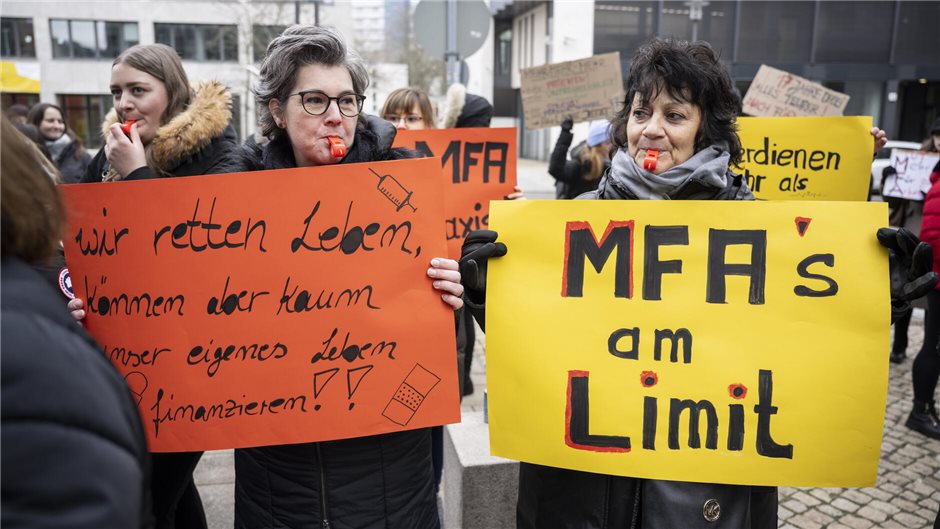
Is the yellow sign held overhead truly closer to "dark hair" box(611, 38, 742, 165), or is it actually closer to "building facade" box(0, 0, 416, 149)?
Result: "building facade" box(0, 0, 416, 149)

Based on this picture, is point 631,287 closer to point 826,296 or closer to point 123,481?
point 826,296

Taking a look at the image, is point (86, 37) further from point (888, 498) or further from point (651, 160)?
point (888, 498)

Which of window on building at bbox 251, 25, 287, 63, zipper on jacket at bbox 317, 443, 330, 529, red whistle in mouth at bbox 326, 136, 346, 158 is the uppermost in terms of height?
window on building at bbox 251, 25, 287, 63

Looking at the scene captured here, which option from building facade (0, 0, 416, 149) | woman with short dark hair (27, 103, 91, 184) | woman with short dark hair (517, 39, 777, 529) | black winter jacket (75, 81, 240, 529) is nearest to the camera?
woman with short dark hair (517, 39, 777, 529)

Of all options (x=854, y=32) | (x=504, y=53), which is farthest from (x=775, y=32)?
(x=504, y=53)

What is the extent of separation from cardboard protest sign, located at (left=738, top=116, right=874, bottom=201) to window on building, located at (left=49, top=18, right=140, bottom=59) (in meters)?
33.2

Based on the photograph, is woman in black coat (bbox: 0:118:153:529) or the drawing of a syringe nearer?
woman in black coat (bbox: 0:118:153:529)

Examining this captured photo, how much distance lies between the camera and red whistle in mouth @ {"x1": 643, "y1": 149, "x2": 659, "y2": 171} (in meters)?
1.75

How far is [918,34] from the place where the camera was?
23203mm

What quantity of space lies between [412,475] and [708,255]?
101cm

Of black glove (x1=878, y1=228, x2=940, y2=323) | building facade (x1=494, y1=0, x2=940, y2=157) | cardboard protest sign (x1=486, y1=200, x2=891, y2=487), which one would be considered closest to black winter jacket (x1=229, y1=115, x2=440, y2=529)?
cardboard protest sign (x1=486, y1=200, x2=891, y2=487)

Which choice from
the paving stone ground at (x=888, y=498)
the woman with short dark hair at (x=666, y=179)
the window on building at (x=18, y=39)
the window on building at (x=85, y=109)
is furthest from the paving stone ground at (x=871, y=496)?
the window on building at (x=18, y=39)

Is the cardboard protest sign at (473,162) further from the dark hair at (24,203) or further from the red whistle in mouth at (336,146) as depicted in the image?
the dark hair at (24,203)

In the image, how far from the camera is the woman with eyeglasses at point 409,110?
12.8 ft
